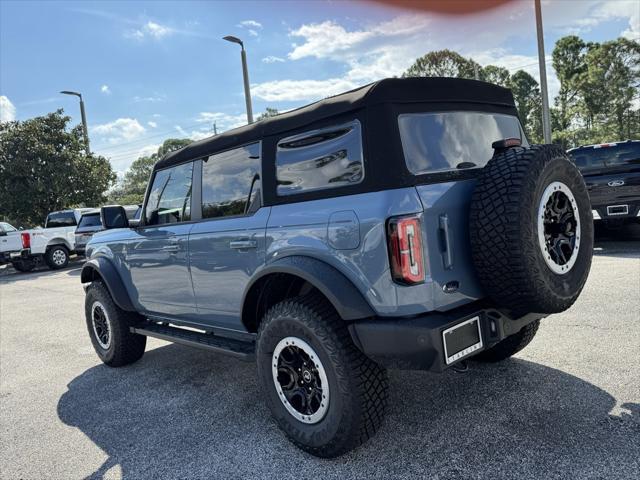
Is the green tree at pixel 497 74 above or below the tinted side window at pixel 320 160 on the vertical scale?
above

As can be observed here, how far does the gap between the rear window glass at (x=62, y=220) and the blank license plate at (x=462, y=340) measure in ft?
53.8

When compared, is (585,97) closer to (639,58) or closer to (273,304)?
(639,58)

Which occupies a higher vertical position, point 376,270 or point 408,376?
point 376,270

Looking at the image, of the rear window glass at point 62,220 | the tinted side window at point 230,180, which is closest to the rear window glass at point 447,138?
the tinted side window at point 230,180

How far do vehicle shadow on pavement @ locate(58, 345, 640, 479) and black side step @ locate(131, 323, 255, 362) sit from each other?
0.46 meters

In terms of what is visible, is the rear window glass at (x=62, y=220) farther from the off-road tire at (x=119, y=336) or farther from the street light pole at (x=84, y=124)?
the off-road tire at (x=119, y=336)

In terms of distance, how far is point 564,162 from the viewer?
9.11 ft

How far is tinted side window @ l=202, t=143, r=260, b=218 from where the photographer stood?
339 centimetres

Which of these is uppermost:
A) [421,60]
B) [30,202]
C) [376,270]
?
[421,60]

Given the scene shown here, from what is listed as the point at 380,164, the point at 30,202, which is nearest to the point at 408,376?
the point at 380,164

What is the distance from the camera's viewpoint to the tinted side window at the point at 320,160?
9.09 feet

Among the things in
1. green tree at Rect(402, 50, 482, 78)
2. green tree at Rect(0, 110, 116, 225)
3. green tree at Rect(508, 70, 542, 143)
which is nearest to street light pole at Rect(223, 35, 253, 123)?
green tree at Rect(0, 110, 116, 225)

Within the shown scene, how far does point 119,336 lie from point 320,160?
2988mm

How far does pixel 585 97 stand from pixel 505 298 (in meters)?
38.2
